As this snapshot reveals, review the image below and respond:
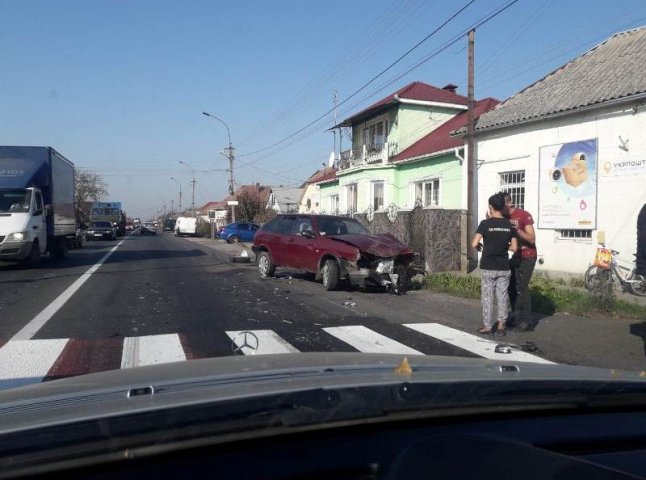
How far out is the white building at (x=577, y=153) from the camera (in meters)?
14.1

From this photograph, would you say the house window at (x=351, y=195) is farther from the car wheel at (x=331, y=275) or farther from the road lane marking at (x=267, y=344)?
the road lane marking at (x=267, y=344)

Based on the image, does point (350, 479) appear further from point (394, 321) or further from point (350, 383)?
point (394, 321)

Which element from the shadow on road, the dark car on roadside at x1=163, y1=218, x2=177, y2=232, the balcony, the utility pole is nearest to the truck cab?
the utility pole

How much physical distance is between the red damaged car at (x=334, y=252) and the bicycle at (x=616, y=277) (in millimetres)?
4042

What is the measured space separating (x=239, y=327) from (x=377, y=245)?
4787 millimetres

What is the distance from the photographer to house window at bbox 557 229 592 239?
1542cm

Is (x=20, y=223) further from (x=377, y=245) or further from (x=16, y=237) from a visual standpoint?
(x=377, y=245)

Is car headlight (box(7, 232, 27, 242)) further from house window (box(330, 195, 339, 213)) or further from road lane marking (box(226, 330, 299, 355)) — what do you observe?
house window (box(330, 195, 339, 213))

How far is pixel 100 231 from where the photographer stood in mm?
46688

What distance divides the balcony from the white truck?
46.9 ft

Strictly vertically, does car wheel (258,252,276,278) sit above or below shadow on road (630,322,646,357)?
above

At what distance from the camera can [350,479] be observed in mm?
1635

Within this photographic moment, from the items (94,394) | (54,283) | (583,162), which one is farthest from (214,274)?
(94,394)

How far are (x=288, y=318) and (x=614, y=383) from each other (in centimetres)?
776
